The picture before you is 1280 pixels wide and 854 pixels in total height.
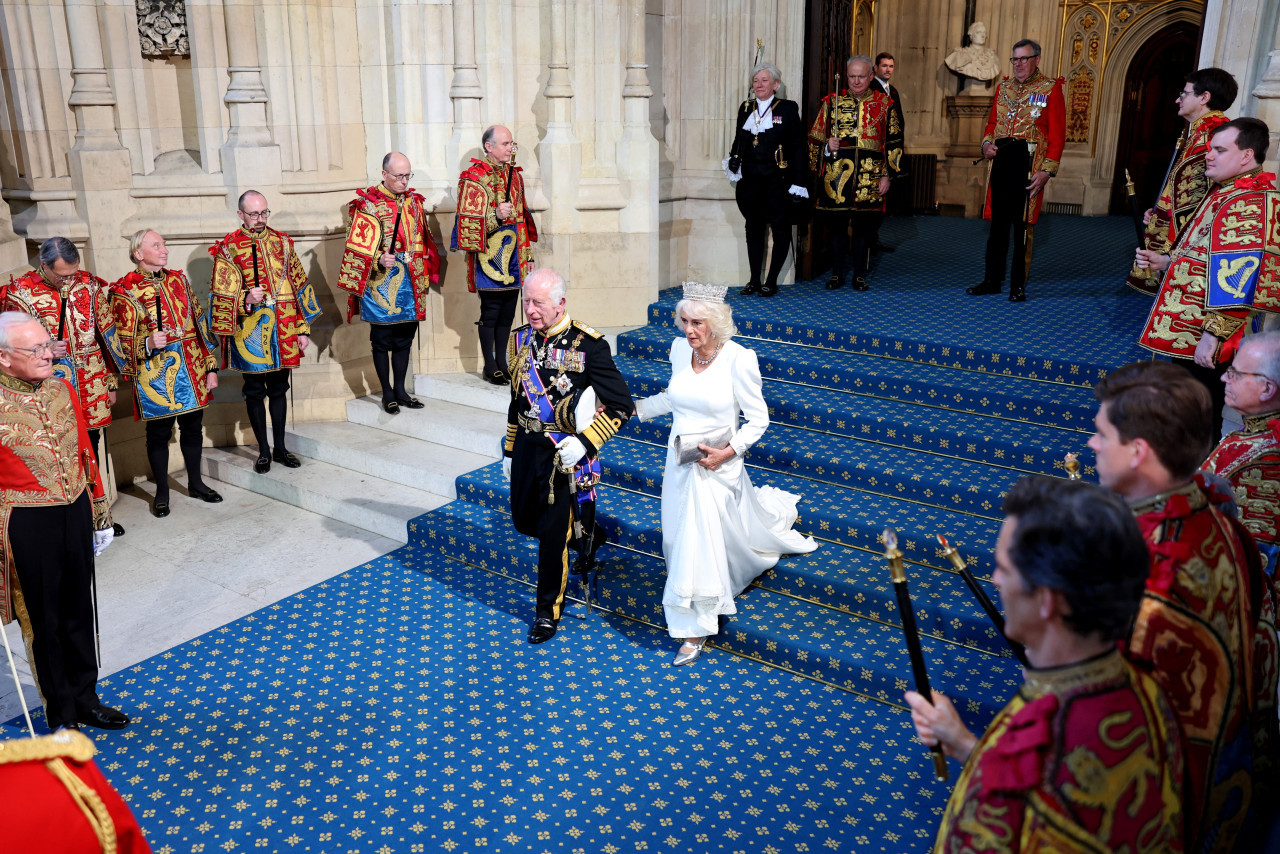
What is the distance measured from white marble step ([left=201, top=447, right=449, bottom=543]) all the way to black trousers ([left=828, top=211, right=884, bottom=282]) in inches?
156

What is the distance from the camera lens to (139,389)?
670cm

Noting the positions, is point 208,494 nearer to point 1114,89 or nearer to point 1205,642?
point 1205,642

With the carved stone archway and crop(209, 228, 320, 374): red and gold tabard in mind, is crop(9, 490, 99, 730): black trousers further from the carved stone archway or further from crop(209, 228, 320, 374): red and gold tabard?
the carved stone archway

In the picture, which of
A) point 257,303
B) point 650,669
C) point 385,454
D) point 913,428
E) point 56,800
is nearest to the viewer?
point 56,800

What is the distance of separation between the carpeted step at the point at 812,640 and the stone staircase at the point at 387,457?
1.00 meters

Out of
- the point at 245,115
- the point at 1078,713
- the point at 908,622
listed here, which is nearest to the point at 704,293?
the point at 908,622

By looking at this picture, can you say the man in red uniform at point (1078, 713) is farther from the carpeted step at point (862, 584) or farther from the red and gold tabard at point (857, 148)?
the red and gold tabard at point (857, 148)

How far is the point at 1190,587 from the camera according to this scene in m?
2.25

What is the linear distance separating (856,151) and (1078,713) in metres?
7.31

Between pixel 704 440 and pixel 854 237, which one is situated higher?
pixel 854 237

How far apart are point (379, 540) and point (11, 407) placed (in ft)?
9.13

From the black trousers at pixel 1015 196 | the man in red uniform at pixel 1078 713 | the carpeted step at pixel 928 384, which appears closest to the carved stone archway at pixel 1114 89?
the black trousers at pixel 1015 196

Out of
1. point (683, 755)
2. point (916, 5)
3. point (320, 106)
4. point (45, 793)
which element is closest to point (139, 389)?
point (320, 106)

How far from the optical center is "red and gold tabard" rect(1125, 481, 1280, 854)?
7.27 feet
